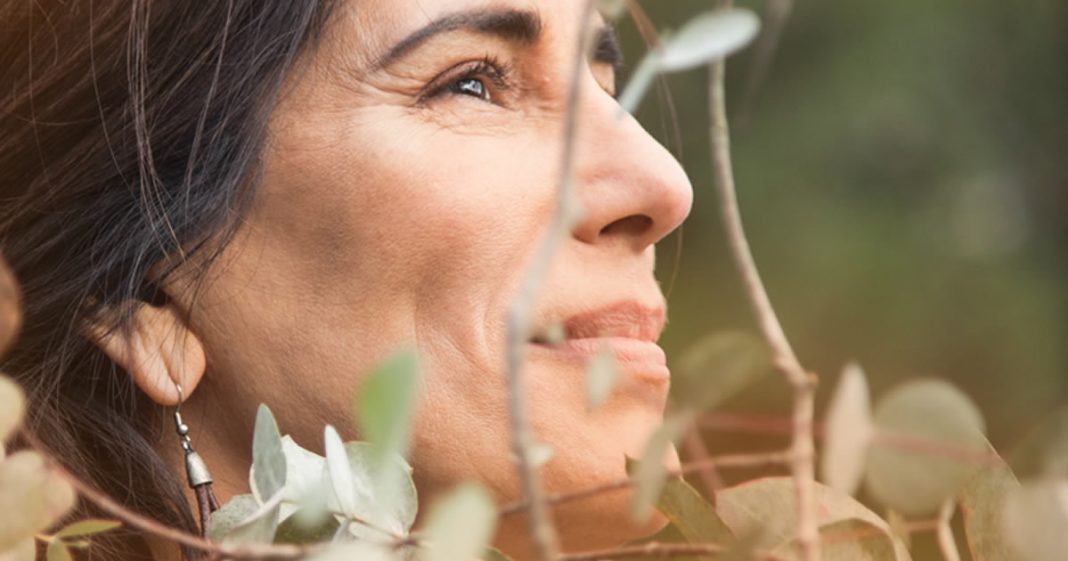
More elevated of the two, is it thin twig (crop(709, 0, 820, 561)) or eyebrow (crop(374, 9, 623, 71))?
thin twig (crop(709, 0, 820, 561))

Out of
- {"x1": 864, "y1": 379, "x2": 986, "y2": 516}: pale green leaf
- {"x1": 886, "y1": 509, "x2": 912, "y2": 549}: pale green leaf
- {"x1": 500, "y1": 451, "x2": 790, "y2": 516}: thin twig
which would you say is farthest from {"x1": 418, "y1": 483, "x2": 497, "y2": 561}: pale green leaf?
{"x1": 886, "y1": 509, "x2": 912, "y2": 549}: pale green leaf

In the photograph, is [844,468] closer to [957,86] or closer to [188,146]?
[188,146]

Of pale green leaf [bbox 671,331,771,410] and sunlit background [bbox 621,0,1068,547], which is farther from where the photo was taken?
sunlit background [bbox 621,0,1068,547]

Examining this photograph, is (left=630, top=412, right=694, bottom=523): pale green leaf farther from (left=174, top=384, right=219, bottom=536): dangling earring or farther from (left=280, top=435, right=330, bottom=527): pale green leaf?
(left=174, top=384, right=219, bottom=536): dangling earring

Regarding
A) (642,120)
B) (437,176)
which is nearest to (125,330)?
(437,176)

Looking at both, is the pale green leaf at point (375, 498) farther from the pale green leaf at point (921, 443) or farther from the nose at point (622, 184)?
the nose at point (622, 184)

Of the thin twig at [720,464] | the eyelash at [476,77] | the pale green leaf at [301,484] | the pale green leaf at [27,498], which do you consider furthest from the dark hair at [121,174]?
the thin twig at [720,464]

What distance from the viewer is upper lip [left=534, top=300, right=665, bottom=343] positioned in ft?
3.77

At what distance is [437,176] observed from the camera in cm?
117

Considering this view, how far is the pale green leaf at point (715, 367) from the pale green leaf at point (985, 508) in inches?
7.1

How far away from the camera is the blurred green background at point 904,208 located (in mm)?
6242

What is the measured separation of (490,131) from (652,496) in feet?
2.67

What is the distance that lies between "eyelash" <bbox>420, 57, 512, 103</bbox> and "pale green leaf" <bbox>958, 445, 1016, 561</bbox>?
0.75 metres

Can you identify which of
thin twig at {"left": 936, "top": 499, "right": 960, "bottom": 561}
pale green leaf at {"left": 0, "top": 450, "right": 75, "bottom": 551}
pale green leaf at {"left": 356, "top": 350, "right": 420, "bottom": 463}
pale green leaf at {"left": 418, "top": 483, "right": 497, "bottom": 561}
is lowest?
thin twig at {"left": 936, "top": 499, "right": 960, "bottom": 561}
